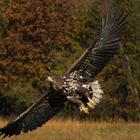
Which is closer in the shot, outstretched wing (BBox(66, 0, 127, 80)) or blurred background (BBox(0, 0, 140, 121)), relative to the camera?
outstretched wing (BBox(66, 0, 127, 80))

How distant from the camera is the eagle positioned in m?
11.4

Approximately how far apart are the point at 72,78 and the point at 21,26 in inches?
627

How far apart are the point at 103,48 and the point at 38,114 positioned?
1569mm

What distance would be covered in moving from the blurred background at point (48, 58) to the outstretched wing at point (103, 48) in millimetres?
14091

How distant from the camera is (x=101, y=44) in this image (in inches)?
469

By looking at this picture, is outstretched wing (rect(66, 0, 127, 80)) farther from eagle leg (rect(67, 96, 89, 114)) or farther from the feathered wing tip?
eagle leg (rect(67, 96, 89, 114))

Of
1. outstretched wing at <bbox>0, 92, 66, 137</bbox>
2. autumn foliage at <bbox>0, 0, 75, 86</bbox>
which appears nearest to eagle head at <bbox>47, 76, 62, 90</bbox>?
outstretched wing at <bbox>0, 92, 66, 137</bbox>

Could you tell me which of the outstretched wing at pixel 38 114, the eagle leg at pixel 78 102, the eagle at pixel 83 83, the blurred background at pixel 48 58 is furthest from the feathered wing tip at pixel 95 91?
the blurred background at pixel 48 58

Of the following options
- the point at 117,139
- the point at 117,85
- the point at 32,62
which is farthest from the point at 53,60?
the point at 117,139

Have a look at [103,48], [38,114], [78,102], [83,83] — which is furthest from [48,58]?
[78,102]

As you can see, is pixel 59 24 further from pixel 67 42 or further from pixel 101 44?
pixel 101 44

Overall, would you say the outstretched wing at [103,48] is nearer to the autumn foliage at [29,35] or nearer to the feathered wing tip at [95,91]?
the feathered wing tip at [95,91]

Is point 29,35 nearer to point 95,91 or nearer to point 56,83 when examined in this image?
point 95,91

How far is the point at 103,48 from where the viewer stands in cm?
1190
